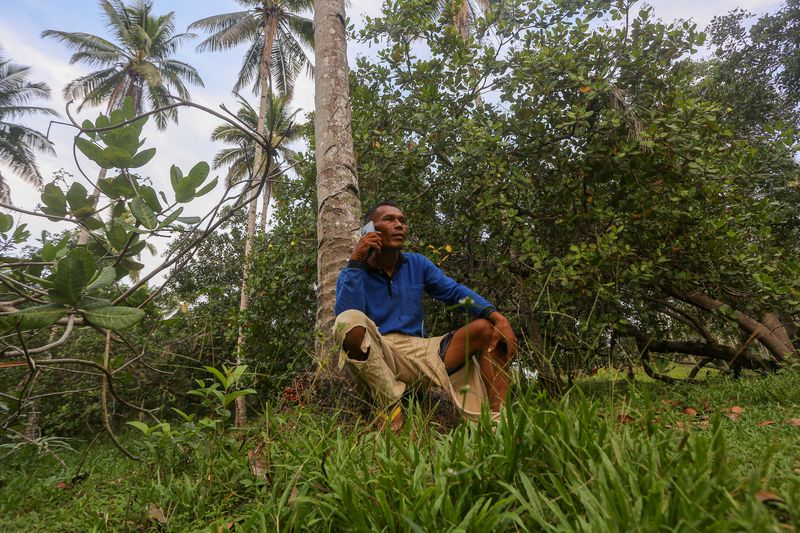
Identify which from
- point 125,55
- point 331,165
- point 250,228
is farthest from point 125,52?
point 331,165

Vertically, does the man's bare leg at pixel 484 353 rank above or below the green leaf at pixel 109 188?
below

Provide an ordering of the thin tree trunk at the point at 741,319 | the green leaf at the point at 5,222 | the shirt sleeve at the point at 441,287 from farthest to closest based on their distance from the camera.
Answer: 1. the thin tree trunk at the point at 741,319
2. the shirt sleeve at the point at 441,287
3. the green leaf at the point at 5,222

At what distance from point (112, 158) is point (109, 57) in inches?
909

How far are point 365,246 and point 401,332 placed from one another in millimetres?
605

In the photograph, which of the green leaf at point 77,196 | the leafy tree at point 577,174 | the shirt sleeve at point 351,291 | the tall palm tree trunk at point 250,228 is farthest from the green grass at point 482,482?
the leafy tree at point 577,174

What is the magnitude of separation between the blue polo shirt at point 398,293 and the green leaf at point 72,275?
136 cm

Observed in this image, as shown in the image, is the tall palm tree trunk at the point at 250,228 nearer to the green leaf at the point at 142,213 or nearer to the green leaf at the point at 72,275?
the green leaf at the point at 142,213

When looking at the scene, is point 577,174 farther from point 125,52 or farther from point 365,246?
point 125,52

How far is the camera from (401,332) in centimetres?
262

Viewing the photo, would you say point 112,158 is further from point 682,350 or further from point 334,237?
point 682,350

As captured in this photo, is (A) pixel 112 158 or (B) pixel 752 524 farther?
(A) pixel 112 158

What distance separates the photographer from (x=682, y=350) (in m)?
5.48

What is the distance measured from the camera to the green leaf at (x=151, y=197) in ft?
4.65

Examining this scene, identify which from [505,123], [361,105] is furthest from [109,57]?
[505,123]
